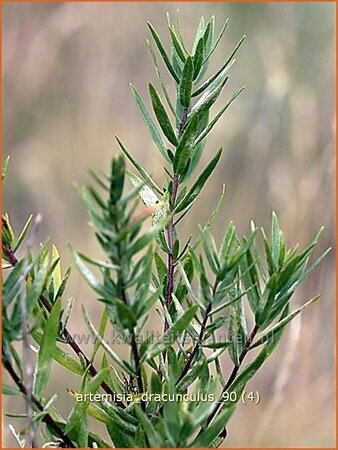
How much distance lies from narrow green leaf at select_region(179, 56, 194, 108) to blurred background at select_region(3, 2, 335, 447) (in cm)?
131

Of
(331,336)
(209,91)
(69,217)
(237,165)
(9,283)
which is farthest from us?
(237,165)

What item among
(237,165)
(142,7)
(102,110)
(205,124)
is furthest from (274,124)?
(205,124)

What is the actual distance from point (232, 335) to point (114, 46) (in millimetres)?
2698

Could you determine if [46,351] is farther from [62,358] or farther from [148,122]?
[148,122]

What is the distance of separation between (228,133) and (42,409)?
215 cm

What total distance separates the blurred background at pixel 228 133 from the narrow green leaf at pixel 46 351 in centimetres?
140

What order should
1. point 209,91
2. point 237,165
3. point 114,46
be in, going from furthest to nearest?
point 114,46
point 237,165
point 209,91

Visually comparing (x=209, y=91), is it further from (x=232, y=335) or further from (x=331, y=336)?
(x=331, y=336)

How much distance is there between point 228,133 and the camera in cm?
251

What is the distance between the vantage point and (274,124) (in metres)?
2.63

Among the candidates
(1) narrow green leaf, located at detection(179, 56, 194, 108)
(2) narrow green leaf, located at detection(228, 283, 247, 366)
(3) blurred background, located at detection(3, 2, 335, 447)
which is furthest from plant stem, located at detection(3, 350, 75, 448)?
(3) blurred background, located at detection(3, 2, 335, 447)

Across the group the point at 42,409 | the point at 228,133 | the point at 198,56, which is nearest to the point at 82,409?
the point at 42,409

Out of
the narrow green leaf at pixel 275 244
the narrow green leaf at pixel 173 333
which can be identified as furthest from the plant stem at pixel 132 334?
the narrow green leaf at pixel 275 244

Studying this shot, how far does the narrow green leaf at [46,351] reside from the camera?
42 cm
